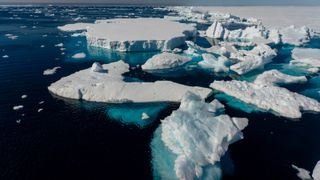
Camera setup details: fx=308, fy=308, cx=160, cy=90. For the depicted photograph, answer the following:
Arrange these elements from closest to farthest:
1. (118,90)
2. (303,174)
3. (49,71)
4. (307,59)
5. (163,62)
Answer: (303,174), (118,90), (49,71), (163,62), (307,59)

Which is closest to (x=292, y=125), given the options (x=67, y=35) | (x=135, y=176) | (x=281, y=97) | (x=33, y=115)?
(x=281, y=97)

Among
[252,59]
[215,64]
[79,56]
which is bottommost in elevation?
[79,56]

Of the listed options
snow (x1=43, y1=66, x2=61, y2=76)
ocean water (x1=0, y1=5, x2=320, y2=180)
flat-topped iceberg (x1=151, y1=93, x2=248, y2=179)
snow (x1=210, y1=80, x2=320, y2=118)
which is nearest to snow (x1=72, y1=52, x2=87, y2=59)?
snow (x1=43, y1=66, x2=61, y2=76)

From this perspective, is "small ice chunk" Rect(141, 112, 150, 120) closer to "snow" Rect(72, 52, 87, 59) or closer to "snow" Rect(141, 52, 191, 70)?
"snow" Rect(141, 52, 191, 70)

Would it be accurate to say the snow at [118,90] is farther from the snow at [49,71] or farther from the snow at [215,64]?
the snow at [215,64]

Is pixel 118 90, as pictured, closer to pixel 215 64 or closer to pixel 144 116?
pixel 144 116

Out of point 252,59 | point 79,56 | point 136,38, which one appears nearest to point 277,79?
point 252,59

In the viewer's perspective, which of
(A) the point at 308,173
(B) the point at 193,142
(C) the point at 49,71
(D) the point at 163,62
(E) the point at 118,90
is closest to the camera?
(A) the point at 308,173

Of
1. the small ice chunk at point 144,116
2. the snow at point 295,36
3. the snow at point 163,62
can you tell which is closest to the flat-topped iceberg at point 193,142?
the small ice chunk at point 144,116
